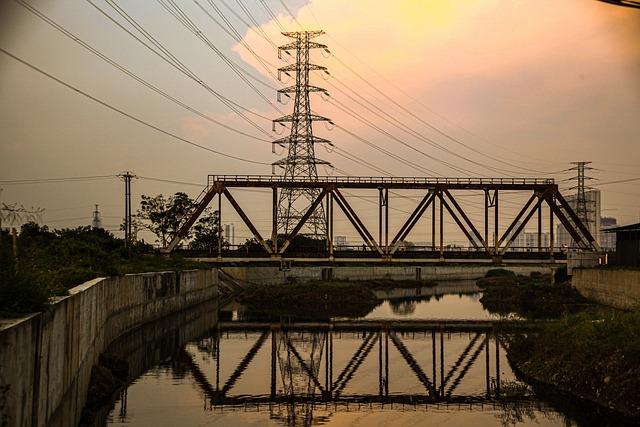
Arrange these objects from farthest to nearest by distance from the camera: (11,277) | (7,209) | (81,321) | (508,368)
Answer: (508,368) < (81,321) < (7,209) < (11,277)

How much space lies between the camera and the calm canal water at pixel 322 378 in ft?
83.2

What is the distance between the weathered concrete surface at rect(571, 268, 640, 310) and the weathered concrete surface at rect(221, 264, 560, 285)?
976 cm

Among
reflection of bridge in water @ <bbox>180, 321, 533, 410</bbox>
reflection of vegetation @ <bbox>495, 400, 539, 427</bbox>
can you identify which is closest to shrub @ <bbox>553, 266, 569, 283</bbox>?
reflection of bridge in water @ <bbox>180, 321, 533, 410</bbox>

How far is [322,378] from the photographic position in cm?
3356

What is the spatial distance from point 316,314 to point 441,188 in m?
16.9

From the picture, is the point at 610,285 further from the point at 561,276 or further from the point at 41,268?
the point at 41,268

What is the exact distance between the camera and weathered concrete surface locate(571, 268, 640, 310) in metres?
52.3

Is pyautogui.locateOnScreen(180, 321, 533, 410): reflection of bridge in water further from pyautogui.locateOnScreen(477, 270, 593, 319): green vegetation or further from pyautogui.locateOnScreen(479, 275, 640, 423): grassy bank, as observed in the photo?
pyautogui.locateOnScreen(477, 270, 593, 319): green vegetation

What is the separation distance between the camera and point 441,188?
71.1 metres

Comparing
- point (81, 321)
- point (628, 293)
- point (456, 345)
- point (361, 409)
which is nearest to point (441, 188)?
point (628, 293)

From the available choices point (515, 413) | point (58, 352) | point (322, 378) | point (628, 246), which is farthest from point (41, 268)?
point (628, 246)

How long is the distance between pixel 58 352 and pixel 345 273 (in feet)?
312

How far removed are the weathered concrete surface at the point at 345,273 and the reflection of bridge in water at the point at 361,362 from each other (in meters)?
28.8

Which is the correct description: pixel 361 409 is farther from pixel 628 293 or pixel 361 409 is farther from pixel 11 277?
pixel 628 293
